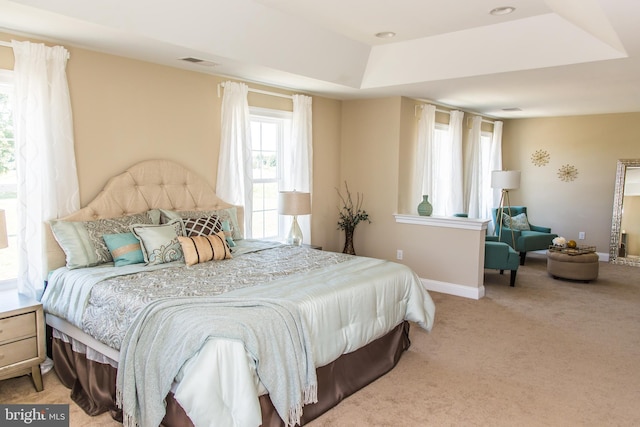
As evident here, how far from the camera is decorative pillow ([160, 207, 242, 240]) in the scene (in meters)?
3.86

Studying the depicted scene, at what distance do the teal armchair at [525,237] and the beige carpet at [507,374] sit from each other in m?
1.72

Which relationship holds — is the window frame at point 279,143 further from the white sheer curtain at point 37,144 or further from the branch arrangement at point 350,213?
the white sheer curtain at point 37,144

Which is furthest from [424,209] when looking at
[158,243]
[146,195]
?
[158,243]

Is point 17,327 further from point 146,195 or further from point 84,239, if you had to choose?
point 146,195

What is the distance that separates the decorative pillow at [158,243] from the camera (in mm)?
3355

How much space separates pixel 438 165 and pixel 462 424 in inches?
181

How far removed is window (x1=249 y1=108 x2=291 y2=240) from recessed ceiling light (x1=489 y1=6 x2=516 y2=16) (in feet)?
8.02

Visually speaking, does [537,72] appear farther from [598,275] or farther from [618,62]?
[598,275]

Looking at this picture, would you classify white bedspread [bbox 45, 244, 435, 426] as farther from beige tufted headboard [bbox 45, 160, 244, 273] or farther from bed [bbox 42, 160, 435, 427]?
beige tufted headboard [bbox 45, 160, 244, 273]

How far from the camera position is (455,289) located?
211 inches

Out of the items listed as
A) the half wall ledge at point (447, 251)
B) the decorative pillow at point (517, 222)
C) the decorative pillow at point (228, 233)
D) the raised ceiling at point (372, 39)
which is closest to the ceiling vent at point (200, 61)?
the raised ceiling at point (372, 39)

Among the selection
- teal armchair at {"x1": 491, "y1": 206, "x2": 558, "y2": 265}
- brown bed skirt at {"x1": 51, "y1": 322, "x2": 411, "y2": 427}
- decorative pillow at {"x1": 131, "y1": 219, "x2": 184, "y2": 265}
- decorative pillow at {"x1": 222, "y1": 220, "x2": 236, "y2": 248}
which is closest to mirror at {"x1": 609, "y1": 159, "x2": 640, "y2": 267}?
teal armchair at {"x1": 491, "y1": 206, "x2": 558, "y2": 265}

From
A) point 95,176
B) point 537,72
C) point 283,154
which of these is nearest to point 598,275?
point 537,72

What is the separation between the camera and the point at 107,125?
3.76 m
